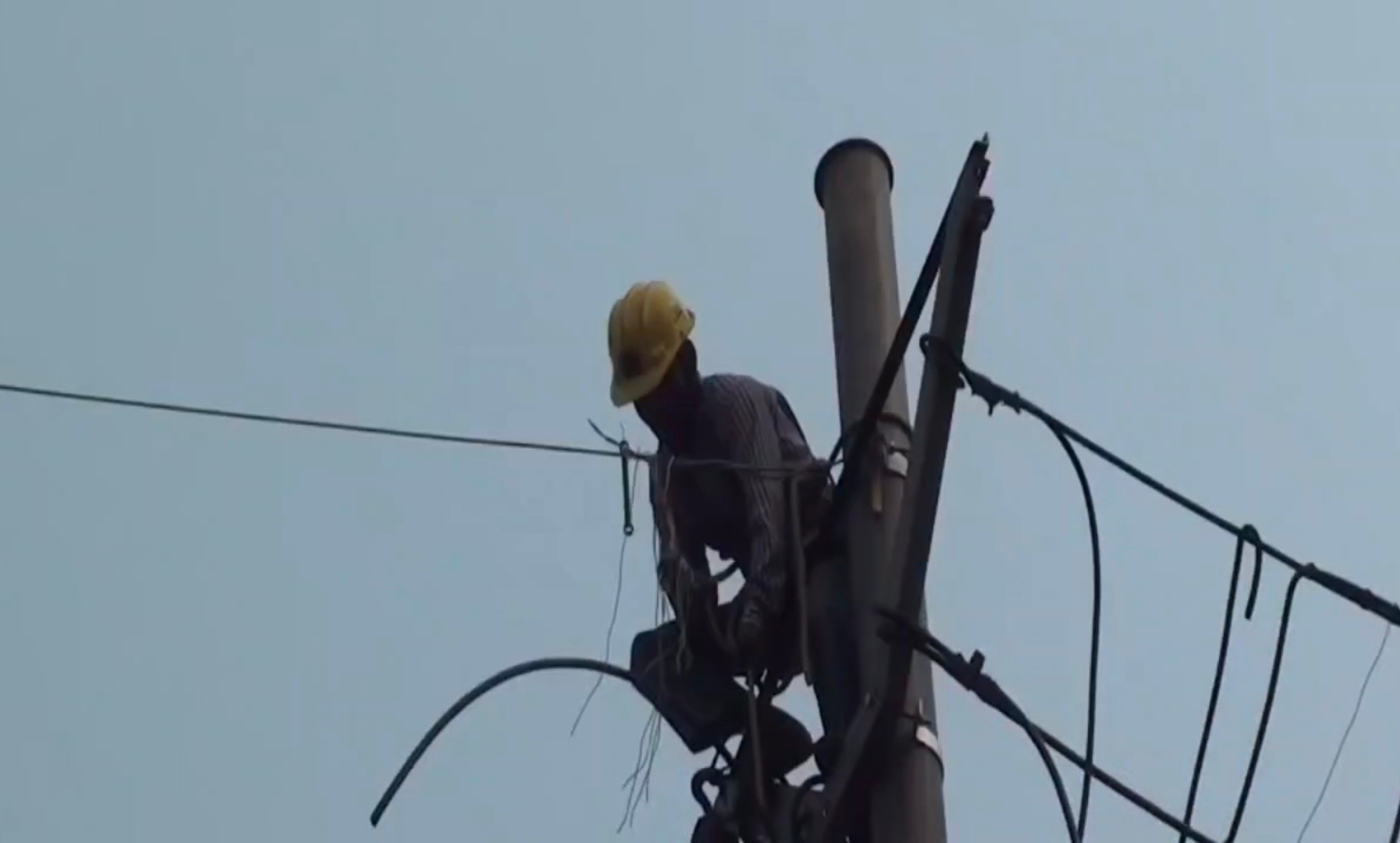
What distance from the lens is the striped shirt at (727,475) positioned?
15.3 feet

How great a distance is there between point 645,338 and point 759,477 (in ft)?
1.63

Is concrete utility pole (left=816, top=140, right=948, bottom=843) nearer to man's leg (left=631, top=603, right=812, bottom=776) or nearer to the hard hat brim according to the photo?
man's leg (left=631, top=603, right=812, bottom=776)

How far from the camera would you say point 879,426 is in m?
4.33

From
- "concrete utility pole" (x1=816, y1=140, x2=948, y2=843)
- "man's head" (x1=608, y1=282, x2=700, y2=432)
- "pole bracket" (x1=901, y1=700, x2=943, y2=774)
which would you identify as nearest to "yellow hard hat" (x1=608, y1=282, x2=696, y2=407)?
"man's head" (x1=608, y1=282, x2=700, y2=432)

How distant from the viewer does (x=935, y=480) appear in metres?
3.69

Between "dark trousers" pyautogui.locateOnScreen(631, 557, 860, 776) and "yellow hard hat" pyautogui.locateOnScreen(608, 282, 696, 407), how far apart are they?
0.59 meters

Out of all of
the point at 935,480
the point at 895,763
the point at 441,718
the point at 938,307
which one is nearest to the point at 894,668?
the point at 895,763

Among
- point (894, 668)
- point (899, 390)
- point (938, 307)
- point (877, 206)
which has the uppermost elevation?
point (877, 206)

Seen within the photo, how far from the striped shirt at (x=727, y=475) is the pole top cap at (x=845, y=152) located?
458 mm

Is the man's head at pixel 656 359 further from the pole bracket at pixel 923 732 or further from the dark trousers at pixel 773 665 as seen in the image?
the pole bracket at pixel 923 732

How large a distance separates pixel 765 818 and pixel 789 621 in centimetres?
39

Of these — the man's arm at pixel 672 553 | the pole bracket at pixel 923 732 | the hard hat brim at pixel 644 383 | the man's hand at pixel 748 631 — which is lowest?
the pole bracket at pixel 923 732

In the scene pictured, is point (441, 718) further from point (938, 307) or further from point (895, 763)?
point (938, 307)

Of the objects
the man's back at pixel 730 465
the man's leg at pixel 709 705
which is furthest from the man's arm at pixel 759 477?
the man's leg at pixel 709 705
